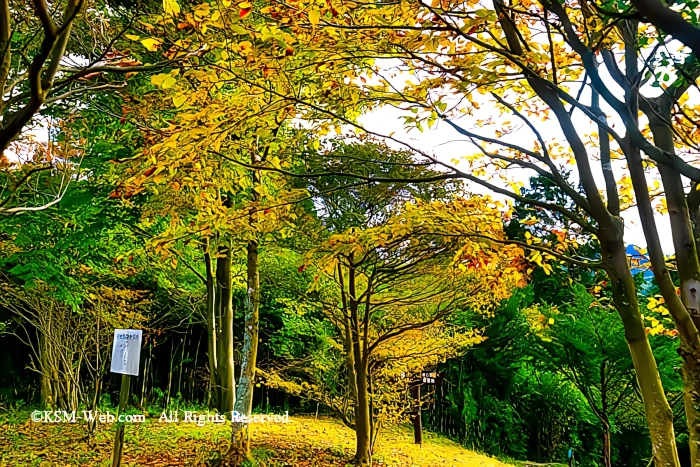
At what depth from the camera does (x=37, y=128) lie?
3.80m

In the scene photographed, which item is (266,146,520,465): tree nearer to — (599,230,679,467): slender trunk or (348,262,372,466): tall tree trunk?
(348,262,372,466): tall tree trunk

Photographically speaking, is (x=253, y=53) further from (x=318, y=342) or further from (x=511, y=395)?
(x=511, y=395)

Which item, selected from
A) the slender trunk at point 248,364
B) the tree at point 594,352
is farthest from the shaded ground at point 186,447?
the tree at point 594,352

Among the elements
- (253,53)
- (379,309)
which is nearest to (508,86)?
(253,53)

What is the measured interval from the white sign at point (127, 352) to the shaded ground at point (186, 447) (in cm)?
152

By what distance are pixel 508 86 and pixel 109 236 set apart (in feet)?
13.3

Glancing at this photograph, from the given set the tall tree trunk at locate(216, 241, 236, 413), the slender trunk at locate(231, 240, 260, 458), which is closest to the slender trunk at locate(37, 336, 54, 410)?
the tall tree trunk at locate(216, 241, 236, 413)

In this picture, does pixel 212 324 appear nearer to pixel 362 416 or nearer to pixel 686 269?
pixel 362 416

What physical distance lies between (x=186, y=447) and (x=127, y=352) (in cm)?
214

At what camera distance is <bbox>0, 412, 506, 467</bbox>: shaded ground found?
12.9 ft

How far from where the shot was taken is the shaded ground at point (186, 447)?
393 cm

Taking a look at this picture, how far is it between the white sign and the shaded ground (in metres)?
1.52

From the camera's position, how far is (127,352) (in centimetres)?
271

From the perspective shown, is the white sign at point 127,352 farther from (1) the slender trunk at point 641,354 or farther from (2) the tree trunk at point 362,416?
(1) the slender trunk at point 641,354
